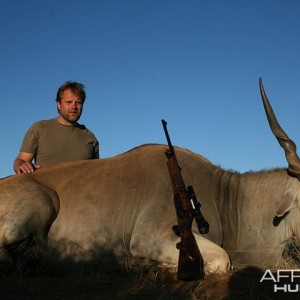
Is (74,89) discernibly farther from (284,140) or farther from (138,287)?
(138,287)

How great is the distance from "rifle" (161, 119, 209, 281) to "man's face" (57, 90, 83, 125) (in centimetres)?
188

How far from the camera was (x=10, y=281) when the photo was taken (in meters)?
3.64


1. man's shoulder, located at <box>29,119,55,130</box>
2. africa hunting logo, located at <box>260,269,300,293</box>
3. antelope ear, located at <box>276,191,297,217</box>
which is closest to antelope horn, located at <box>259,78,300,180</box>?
antelope ear, located at <box>276,191,297,217</box>

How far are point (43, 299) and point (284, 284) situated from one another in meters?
1.54

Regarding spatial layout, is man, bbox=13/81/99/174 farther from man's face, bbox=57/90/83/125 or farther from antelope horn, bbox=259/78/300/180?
antelope horn, bbox=259/78/300/180

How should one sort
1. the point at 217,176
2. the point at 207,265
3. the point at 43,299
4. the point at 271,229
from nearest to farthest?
the point at 43,299, the point at 207,265, the point at 271,229, the point at 217,176

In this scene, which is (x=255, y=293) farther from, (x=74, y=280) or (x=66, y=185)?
(x=66, y=185)

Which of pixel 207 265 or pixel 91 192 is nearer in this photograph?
pixel 207 265

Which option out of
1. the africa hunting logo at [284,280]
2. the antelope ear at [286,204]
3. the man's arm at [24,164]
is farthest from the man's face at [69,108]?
the africa hunting logo at [284,280]

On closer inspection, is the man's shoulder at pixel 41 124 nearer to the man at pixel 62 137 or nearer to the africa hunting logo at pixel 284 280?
the man at pixel 62 137

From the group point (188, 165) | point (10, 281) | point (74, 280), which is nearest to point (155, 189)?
point (188, 165)

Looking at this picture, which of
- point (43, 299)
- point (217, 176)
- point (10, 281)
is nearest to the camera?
point (43, 299)

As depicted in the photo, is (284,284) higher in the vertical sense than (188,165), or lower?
lower

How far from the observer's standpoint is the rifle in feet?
11.9
